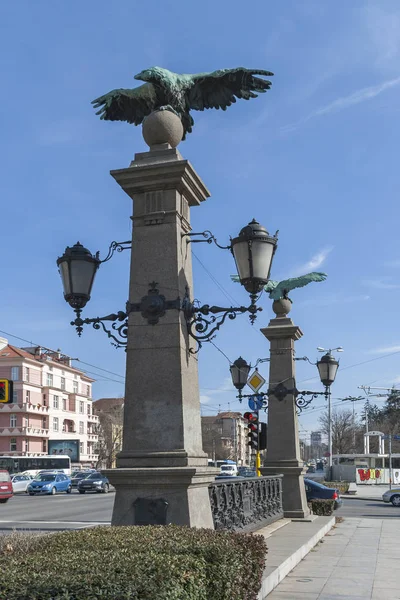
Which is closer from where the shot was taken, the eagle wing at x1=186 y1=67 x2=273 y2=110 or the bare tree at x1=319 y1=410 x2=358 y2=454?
the eagle wing at x1=186 y1=67 x2=273 y2=110

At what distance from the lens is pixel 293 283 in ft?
55.1

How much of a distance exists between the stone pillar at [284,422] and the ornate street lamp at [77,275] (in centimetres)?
918

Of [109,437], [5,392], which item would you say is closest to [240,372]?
[5,392]

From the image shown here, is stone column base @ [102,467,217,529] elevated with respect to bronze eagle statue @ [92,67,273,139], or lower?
lower

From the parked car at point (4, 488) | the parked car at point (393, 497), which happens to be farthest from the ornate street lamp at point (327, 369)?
the parked car at point (4, 488)

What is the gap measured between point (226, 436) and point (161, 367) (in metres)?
160

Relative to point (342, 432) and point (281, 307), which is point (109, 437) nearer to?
point (342, 432)

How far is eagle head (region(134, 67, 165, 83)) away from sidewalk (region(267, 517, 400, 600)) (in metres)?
6.14

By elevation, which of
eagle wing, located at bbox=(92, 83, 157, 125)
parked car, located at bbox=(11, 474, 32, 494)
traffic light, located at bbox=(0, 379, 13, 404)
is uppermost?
eagle wing, located at bbox=(92, 83, 157, 125)

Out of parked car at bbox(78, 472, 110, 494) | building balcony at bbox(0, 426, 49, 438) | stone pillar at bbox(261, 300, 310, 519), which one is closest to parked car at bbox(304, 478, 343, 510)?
stone pillar at bbox(261, 300, 310, 519)

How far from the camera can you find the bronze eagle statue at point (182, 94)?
28.5 ft

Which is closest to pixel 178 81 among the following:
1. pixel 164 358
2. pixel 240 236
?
pixel 240 236

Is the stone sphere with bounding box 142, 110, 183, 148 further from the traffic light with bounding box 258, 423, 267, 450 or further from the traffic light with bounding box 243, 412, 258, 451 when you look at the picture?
the traffic light with bounding box 258, 423, 267, 450

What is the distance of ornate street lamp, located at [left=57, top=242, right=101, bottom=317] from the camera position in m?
8.22
